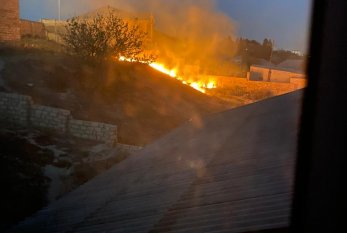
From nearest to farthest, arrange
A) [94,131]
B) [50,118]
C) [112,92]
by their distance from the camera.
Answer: [94,131]
[50,118]
[112,92]

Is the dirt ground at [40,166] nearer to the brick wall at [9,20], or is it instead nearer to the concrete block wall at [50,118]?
the concrete block wall at [50,118]

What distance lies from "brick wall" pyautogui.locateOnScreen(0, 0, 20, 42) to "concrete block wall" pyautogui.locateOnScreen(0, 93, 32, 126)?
12.9m

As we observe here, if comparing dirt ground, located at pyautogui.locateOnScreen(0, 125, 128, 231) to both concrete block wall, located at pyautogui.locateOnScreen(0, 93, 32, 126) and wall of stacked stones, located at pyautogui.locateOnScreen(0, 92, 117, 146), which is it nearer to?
wall of stacked stones, located at pyautogui.locateOnScreen(0, 92, 117, 146)

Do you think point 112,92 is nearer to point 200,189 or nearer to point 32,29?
point 200,189

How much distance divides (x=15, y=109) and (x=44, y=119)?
1.38 metres

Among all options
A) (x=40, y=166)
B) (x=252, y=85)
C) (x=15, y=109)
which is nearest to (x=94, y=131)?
(x=40, y=166)

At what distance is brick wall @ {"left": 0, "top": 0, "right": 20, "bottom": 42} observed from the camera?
27156mm

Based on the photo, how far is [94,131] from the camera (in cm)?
1487

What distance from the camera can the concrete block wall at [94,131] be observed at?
14484mm

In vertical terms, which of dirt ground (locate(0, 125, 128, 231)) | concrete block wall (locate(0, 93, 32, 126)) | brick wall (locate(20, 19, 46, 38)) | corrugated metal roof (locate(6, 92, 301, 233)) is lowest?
dirt ground (locate(0, 125, 128, 231))

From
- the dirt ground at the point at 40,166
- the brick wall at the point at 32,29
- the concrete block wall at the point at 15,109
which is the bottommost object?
the dirt ground at the point at 40,166

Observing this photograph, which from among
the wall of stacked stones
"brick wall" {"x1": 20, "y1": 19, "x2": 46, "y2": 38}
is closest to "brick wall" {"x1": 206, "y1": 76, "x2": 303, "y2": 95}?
"brick wall" {"x1": 20, "y1": 19, "x2": 46, "y2": 38}

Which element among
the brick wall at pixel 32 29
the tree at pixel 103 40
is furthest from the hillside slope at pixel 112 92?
the brick wall at pixel 32 29

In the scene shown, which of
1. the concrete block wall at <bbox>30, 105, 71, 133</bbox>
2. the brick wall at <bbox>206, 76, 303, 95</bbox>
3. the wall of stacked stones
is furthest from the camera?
the brick wall at <bbox>206, 76, 303, 95</bbox>
